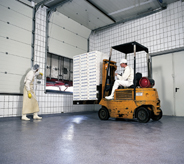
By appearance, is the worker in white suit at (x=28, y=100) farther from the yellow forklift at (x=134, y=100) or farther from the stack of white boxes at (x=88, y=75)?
the yellow forklift at (x=134, y=100)

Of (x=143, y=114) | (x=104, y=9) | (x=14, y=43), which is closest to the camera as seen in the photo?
(x=143, y=114)

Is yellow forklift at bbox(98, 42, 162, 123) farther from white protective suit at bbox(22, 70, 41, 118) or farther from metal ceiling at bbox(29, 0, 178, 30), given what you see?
metal ceiling at bbox(29, 0, 178, 30)

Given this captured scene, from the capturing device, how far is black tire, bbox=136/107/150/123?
193 inches

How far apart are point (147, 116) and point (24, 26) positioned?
545 centimetres

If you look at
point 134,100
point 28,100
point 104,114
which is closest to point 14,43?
point 28,100

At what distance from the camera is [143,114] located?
196 inches

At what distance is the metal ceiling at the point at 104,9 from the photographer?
7168 millimetres

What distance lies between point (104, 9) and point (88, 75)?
143 inches

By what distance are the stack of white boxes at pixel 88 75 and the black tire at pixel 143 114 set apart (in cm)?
148

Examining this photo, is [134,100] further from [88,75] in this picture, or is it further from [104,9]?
[104,9]

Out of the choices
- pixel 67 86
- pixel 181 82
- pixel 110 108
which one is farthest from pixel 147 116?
pixel 67 86

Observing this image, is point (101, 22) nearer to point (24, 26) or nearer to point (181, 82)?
point (24, 26)

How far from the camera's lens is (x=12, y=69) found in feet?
20.3

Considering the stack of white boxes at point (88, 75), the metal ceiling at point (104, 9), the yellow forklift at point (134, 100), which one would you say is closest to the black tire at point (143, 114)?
the yellow forklift at point (134, 100)
